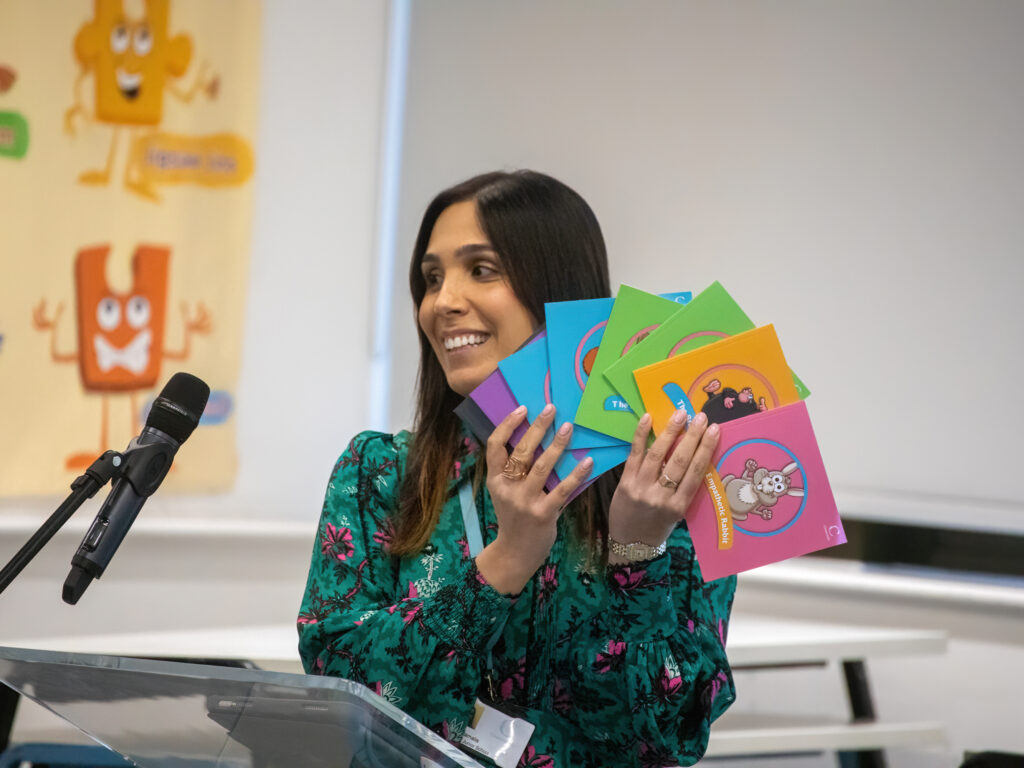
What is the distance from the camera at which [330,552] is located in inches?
55.6

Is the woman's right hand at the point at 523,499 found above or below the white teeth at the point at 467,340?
below

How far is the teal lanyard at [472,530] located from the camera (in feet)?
4.46

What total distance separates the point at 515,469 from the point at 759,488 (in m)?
0.30

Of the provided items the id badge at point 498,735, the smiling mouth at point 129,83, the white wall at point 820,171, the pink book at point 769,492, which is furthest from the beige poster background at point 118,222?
the pink book at point 769,492

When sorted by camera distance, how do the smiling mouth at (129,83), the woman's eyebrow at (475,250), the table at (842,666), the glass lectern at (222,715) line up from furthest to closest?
the smiling mouth at (129,83), the table at (842,666), the woman's eyebrow at (475,250), the glass lectern at (222,715)

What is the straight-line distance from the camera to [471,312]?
1431 mm

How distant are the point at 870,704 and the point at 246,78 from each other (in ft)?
8.35

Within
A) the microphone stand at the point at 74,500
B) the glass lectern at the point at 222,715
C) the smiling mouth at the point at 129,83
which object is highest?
the smiling mouth at the point at 129,83

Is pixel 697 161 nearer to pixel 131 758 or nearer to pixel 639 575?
pixel 639 575

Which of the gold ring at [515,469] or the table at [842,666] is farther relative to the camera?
the table at [842,666]

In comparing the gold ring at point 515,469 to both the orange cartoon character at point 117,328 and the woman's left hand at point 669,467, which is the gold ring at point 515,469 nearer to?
the woman's left hand at point 669,467

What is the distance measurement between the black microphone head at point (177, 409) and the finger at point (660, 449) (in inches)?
20.7

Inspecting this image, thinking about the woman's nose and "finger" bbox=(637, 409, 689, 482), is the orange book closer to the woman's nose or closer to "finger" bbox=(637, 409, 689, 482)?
"finger" bbox=(637, 409, 689, 482)

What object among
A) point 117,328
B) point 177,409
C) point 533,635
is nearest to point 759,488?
point 533,635
